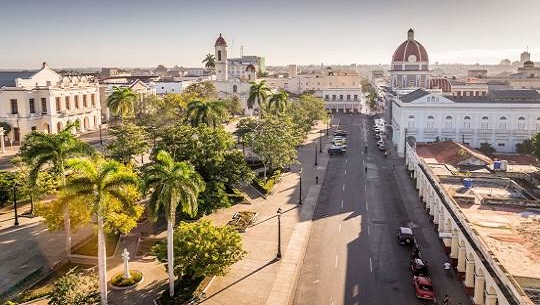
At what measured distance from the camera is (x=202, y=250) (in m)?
31.8

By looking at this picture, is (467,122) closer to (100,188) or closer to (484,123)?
(484,123)

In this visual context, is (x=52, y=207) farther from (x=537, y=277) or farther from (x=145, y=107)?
(x=145, y=107)

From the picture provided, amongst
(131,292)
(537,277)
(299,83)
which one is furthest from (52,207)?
(299,83)

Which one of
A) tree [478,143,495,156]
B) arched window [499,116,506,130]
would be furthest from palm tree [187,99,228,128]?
arched window [499,116,506,130]

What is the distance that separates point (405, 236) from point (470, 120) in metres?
49.6

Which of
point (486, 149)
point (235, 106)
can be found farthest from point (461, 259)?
point (235, 106)

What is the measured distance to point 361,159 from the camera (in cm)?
8206

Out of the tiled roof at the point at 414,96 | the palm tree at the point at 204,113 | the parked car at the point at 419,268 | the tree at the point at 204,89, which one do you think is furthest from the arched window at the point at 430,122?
the tree at the point at 204,89

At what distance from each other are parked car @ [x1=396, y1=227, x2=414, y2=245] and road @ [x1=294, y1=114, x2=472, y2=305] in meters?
0.64

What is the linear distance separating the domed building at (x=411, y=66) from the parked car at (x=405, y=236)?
71.3m

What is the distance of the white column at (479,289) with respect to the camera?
3058cm

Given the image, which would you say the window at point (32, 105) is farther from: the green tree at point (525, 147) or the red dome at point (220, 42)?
the green tree at point (525, 147)

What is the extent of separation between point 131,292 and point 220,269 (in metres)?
6.98

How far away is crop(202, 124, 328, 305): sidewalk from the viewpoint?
110 ft
